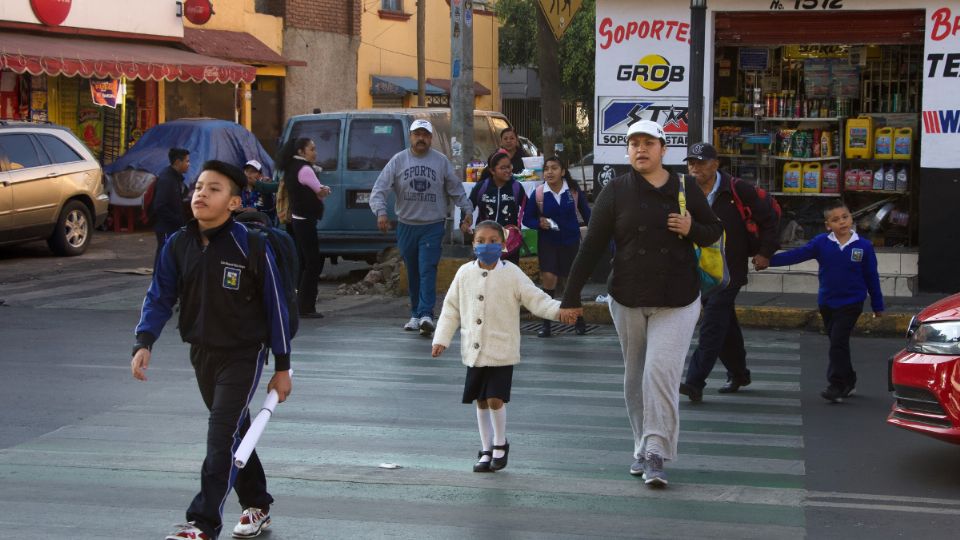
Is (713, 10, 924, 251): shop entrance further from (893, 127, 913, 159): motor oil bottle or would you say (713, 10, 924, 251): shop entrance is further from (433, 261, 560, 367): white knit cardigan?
(433, 261, 560, 367): white knit cardigan

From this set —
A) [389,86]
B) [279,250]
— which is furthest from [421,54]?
[279,250]

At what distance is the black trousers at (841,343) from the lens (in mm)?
9578

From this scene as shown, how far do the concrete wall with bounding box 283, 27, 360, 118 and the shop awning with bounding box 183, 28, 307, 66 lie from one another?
3.87 feet

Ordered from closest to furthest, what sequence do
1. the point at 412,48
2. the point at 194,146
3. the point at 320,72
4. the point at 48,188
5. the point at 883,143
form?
the point at 883,143
the point at 48,188
the point at 194,146
the point at 320,72
the point at 412,48

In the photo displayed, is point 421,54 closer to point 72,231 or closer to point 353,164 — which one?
point 72,231

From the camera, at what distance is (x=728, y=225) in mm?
9625

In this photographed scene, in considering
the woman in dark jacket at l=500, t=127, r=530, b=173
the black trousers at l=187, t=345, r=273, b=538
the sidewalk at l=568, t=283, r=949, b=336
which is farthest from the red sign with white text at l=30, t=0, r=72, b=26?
the black trousers at l=187, t=345, r=273, b=538

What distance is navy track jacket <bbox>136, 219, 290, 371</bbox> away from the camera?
599cm

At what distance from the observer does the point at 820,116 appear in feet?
50.5

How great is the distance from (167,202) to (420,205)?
336cm

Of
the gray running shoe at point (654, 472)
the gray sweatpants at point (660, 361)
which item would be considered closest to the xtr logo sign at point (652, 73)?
the gray sweatpants at point (660, 361)

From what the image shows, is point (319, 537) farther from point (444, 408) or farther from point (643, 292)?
point (444, 408)

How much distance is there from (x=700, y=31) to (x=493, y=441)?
274 inches

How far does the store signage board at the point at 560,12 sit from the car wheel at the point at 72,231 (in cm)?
850
